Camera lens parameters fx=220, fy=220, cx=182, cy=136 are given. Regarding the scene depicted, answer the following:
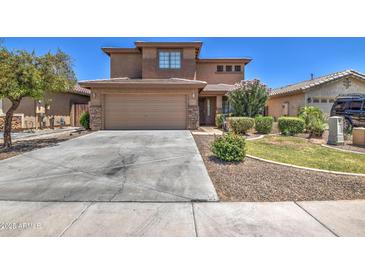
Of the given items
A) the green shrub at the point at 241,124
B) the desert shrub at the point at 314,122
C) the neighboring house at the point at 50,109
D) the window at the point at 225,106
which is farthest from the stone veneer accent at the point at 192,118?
the neighboring house at the point at 50,109

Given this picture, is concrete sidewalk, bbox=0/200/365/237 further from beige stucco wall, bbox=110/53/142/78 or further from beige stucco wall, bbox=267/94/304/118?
beige stucco wall, bbox=110/53/142/78

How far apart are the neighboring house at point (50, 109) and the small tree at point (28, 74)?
9471mm

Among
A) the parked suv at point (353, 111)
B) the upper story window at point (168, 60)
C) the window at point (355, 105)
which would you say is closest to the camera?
the parked suv at point (353, 111)

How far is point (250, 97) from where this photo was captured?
575 inches

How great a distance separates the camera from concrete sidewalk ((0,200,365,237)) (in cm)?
344

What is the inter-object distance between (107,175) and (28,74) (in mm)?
5807

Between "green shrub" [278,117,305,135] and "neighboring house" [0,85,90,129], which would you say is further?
"neighboring house" [0,85,90,129]

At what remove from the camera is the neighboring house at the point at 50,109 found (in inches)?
696

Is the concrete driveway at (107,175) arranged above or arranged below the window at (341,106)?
below

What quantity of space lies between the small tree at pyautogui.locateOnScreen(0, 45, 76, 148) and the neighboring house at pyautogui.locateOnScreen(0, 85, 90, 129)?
31.1 feet

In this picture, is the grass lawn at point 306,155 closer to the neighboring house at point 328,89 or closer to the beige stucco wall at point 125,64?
the neighboring house at point 328,89

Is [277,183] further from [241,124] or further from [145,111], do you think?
[145,111]

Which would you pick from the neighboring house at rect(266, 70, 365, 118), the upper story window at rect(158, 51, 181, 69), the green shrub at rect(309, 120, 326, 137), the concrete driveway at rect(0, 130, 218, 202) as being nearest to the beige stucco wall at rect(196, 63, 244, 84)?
the upper story window at rect(158, 51, 181, 69)

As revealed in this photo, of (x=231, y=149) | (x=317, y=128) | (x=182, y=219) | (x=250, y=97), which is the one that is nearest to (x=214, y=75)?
(x=250, y=97)
